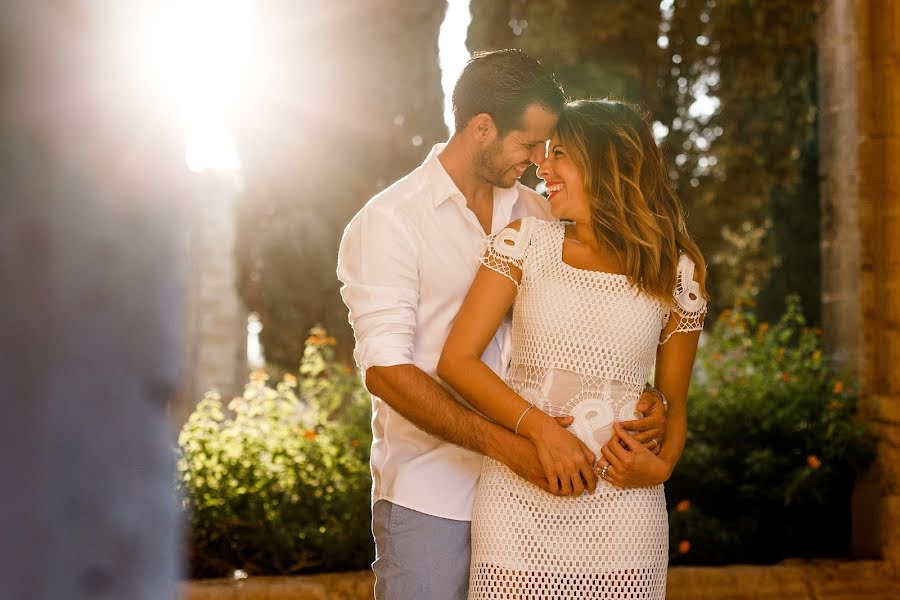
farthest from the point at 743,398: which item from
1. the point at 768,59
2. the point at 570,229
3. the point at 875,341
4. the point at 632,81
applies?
the point at 768,59

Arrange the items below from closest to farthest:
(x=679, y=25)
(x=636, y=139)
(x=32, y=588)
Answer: (x=32, y=588), (x=636, y=139), (x=679, y=25)

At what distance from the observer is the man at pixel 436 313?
229cm

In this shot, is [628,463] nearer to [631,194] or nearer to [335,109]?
[631,194]

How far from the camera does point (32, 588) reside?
0.59 meters

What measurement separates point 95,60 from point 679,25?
1023 centimetres

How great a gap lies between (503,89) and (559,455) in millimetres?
983

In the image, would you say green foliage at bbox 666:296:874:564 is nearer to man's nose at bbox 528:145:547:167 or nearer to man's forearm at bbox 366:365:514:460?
man's nose at bbox 528:145:547:167

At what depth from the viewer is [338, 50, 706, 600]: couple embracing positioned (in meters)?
2.20

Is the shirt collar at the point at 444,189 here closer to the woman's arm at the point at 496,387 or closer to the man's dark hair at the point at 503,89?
the man's dark hair at the point at 503,89

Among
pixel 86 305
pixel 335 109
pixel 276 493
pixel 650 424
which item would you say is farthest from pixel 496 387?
pixel 335 109

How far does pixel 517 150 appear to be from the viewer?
2621mm

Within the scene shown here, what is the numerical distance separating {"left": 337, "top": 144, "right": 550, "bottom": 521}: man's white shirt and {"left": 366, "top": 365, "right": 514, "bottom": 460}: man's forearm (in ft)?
0.13

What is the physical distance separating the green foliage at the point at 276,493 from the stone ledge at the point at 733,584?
31 cm

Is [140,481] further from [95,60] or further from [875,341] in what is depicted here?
[875,341]
